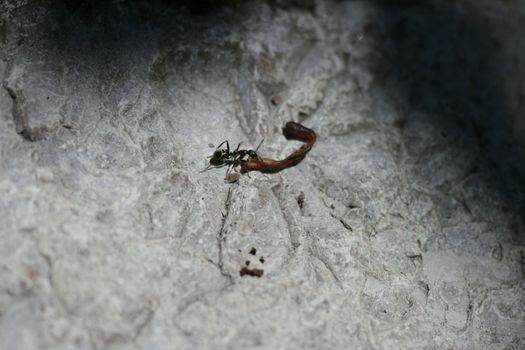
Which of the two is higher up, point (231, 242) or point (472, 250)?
point (231, 242)

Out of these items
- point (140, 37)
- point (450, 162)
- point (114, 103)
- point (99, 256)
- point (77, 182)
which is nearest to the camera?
point (99, 256)

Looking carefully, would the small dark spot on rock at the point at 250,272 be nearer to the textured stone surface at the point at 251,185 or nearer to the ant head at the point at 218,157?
the textured stone surface at the point at 251,185

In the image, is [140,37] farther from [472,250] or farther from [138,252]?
[472,250]

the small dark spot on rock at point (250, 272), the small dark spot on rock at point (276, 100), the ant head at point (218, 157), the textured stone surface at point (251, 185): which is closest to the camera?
the textured stone surface at point (251, 185)

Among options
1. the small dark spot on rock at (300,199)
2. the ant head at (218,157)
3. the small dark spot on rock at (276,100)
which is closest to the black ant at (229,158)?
the ant head at (218,157)

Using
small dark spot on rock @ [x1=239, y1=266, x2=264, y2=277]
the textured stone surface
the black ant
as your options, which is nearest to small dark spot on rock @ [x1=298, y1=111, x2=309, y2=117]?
the textured stone surface

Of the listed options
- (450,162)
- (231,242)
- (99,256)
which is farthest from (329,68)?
(99,256)

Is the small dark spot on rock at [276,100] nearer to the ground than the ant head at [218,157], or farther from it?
farther from it

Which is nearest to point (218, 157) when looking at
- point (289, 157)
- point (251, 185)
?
point (251, 185)

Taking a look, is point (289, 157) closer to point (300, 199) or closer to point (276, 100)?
point (300, 199)
